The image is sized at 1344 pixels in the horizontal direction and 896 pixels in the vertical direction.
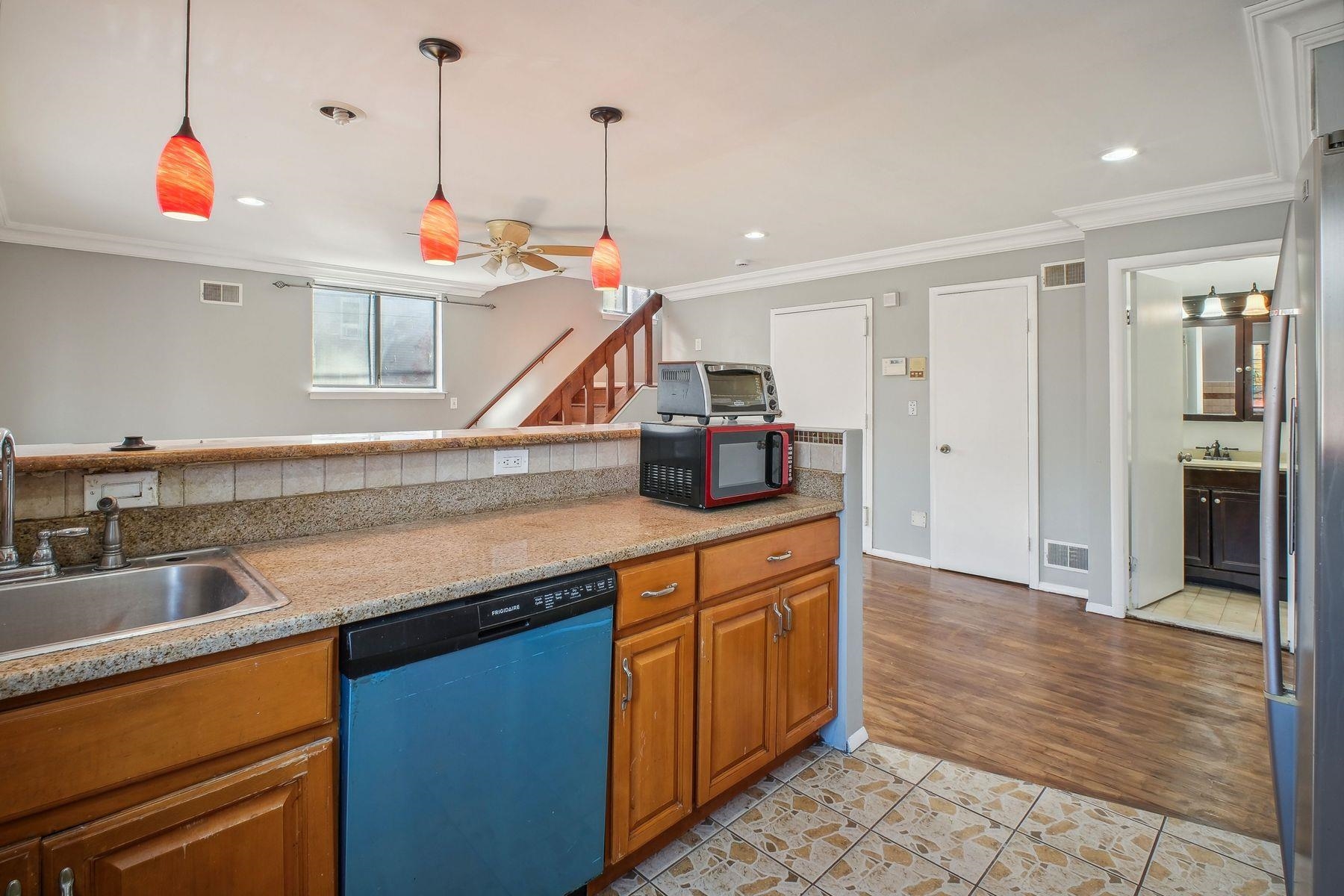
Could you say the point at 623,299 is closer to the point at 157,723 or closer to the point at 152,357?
the point at 152,357

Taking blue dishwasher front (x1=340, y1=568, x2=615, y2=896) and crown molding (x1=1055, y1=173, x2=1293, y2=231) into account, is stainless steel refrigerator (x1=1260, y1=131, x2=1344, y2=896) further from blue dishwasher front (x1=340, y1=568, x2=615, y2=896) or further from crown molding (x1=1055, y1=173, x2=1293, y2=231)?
crown molding (x1=1055, y1=173, x2=1293, y2=231)

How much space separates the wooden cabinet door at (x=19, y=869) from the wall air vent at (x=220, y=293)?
5137 millimetres

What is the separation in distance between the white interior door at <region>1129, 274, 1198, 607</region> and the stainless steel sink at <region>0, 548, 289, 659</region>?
4202mm

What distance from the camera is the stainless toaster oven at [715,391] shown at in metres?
2.13

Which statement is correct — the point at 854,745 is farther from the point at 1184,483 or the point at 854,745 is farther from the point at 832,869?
the point at 1184,483

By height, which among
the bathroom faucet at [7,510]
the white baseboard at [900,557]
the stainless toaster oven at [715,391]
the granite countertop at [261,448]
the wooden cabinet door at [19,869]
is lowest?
the white baseboard at [900,557]

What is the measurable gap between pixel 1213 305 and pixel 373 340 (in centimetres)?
659

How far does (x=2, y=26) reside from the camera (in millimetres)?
1958

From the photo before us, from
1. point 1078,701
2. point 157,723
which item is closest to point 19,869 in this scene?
point 157,723

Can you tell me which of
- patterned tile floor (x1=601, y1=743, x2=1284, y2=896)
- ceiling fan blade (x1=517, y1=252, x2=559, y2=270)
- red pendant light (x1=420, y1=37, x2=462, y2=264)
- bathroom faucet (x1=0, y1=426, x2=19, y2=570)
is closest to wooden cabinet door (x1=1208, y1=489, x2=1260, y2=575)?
patterned tile floor (x1=601, y1=743, x2=1284, y2=896)

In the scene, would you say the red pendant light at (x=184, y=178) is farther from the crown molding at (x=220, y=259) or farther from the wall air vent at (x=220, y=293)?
the wall air vent at (x=220, y=293)

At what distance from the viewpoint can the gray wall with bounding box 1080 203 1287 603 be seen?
3467 mm

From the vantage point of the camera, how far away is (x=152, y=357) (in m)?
4.71

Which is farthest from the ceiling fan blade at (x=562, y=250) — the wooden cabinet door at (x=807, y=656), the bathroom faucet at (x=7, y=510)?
the bathroom faucet at (x=7, y=510)
